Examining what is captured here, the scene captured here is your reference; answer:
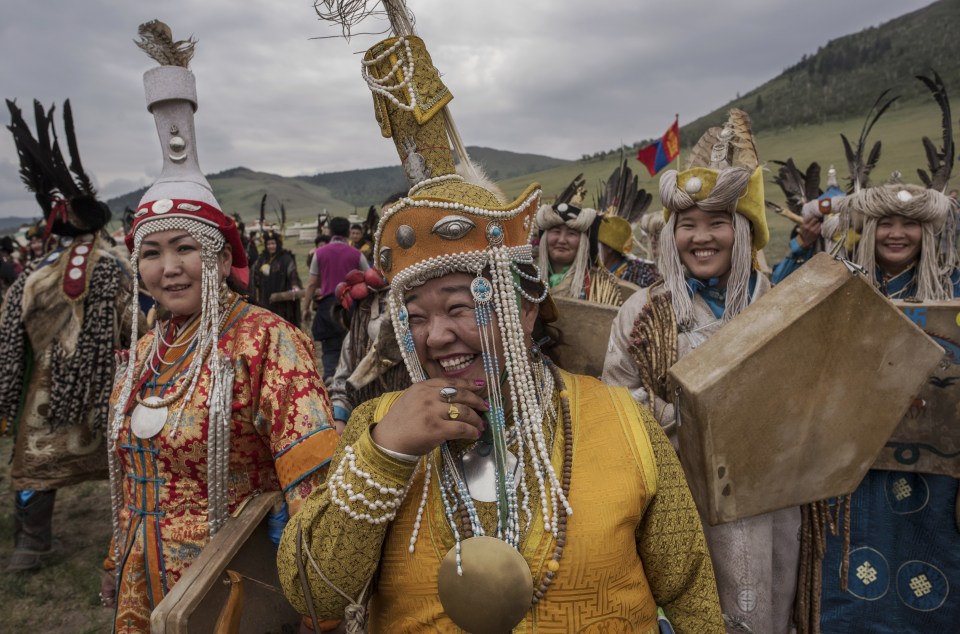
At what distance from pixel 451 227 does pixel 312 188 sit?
18042cm

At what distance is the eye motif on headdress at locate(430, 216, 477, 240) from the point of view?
1390 millimetres

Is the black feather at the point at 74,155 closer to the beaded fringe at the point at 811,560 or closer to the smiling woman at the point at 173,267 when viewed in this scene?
the smiling woman at the point at 173,267

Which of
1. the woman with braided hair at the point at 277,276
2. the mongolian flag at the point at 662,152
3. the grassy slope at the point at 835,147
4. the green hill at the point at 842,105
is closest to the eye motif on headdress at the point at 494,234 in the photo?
the mongolian flag at the point at 662,152

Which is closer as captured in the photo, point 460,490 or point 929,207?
point 460,490

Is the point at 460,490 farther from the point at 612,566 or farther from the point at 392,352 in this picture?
the point at 392,352

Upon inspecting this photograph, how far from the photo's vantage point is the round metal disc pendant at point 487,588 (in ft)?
4.06

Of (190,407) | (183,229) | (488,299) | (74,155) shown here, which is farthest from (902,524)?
(74,155)

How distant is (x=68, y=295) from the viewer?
3.94m

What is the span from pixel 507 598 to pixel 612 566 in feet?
0.96

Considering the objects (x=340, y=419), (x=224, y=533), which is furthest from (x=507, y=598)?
(x=340, y=419)

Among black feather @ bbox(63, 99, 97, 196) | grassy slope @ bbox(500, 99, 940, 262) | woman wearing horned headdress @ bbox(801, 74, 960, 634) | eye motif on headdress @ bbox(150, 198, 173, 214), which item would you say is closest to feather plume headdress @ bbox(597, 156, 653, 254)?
woman wearing horned headdress @ bbox(801, 74, 960, 634)

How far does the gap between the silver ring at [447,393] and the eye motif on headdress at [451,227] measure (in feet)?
1.22

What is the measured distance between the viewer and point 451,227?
139 cm

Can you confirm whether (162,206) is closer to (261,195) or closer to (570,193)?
(570,193)
